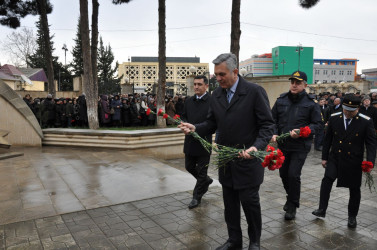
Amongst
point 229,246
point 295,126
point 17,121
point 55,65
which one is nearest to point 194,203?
point 229,246

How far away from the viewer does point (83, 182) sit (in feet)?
19.6

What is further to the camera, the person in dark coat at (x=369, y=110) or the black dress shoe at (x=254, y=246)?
the person in dark coat at (x=369, y=110)

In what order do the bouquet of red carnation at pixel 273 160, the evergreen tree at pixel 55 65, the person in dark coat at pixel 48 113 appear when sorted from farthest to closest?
the evergreen tree at pixel 55 65, the person in dark coat at pixel 48 113, the bouquet of red carnation at pixel 273 160

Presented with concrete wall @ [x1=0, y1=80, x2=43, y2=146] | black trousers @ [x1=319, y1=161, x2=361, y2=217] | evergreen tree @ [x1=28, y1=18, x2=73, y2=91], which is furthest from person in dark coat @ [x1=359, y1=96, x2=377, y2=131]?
evergreen tree @ [x1=28, y1=18, x2=73, y2=91]

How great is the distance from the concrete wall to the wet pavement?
2724 millimetres

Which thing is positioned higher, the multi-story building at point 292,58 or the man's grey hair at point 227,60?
the multi-story building at point 292,58

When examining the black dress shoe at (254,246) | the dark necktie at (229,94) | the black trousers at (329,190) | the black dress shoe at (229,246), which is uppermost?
the dark necktie at (229,94)

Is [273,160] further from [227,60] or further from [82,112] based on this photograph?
[82,112]

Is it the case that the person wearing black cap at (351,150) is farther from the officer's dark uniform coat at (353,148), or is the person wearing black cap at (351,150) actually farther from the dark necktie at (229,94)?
the dark necktie at (229,94)

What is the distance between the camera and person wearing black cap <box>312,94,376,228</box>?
13.1 ft

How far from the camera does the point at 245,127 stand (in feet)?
9.86

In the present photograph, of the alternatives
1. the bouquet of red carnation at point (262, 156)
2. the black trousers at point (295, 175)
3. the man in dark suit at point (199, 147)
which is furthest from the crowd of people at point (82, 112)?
the bouquet of red carnation at point (262, 156)

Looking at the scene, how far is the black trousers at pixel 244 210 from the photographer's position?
298 centimetres

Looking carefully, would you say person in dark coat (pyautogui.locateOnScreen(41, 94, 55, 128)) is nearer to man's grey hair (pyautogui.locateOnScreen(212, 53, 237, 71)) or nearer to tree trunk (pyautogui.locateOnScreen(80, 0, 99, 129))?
tree trunk (pyautogui.locateOnScreen(80, 0, 99, 129))
